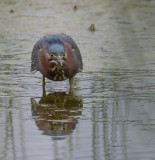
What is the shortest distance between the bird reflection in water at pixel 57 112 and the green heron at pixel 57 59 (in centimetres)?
24

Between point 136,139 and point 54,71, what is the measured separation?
1716mm

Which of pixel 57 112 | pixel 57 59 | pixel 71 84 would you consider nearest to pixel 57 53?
pixel 57 59

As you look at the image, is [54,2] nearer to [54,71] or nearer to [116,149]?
[54,71]

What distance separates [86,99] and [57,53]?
653 millimetres

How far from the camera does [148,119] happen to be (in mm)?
5172

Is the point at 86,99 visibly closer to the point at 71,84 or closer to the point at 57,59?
the point at 71,84

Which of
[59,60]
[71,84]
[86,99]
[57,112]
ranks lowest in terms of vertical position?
[57,112]

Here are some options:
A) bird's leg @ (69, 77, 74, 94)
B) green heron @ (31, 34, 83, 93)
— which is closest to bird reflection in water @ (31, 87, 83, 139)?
bird's leg @ (69, 77, 74, 94)

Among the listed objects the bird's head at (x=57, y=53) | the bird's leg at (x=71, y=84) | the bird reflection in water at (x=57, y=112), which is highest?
the bird's head at (x=57, y=53)

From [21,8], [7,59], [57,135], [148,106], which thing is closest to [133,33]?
[7,59]

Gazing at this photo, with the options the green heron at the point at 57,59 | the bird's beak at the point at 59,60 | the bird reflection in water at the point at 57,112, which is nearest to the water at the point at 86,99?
the bird reflection in water at the point at 57,112

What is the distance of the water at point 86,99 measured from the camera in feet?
14.4

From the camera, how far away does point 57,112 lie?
5.54 m

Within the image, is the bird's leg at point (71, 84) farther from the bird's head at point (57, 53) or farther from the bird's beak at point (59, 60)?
the bird's beak at point (59, 60)
